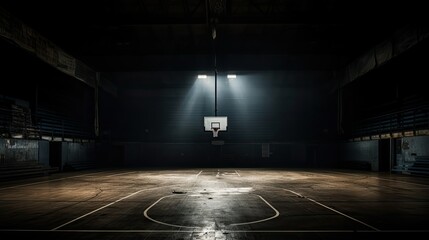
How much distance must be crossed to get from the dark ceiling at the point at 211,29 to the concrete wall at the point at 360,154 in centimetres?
694

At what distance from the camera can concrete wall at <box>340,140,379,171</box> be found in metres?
26.6

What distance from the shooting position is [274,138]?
3675cm

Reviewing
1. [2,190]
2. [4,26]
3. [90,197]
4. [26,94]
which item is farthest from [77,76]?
[90,197]

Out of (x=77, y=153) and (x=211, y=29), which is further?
(x=77, y=153)

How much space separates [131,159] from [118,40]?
16.2 meters

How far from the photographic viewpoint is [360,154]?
29266 mm

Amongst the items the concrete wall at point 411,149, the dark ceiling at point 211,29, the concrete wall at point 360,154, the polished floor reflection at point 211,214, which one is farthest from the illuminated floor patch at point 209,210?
the concrete wall at point 360,154

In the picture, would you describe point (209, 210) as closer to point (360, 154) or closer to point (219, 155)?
point (360, 154)

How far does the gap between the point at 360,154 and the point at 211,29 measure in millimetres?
17012

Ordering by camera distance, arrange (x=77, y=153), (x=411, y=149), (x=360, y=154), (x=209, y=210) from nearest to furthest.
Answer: (x=209, y=210), (x=411, y=149), (x=77, y=153), (x=360, y=154)

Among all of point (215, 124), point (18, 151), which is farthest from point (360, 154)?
point (18, 151)

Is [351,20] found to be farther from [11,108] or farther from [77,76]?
[11,108]

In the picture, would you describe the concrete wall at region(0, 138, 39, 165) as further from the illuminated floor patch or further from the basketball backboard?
the basketball backboard

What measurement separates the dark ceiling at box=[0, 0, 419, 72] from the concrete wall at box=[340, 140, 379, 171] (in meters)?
6.94
